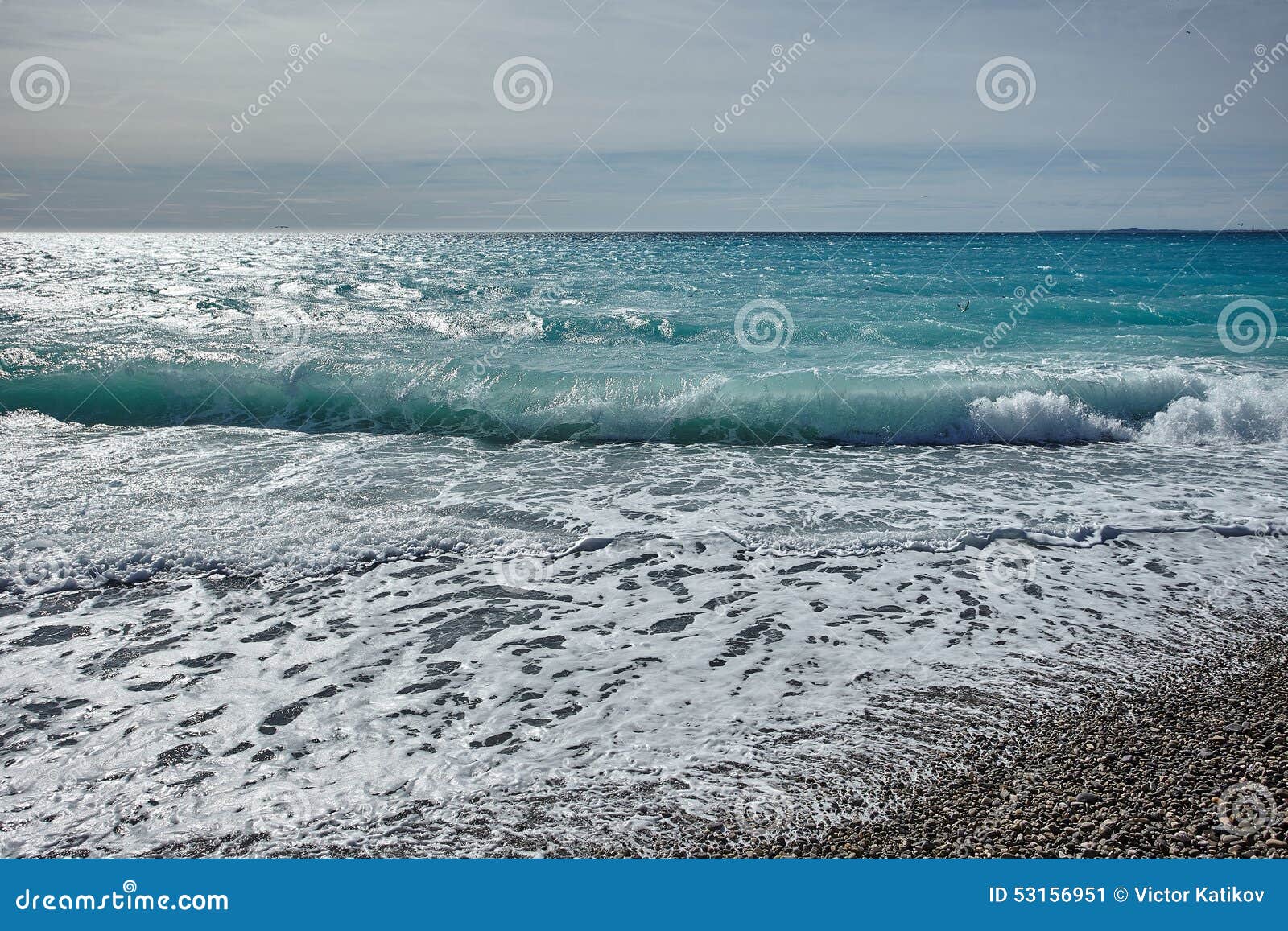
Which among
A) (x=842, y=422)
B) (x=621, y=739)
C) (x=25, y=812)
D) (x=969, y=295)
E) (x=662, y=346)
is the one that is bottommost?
(x=25, y=812)

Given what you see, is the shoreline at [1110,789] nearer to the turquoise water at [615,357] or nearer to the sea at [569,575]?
the sea at [569,575]

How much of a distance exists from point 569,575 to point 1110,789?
4.01 m

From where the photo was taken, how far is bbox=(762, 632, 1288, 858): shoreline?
3279mm

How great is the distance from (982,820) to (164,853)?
359 cm

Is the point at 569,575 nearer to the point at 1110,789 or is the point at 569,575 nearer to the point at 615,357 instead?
the point at 1110,789

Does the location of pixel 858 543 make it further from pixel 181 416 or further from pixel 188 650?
pixel 181 416

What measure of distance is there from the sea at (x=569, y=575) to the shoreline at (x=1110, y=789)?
6.0 inches

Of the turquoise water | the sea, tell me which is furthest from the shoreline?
the turquoise water

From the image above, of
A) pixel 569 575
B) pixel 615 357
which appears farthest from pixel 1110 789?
pixel 615 357

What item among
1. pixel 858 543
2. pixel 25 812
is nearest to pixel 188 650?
pixel 25 812

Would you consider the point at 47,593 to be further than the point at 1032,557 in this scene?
No

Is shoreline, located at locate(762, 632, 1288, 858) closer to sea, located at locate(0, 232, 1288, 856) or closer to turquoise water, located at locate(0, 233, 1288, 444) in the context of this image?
sea, located at locate(0, 232, 1288, 856)

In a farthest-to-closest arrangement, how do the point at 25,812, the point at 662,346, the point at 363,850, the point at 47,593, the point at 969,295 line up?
the point at 969,295
the point at 662,346
the point at 47,593
the point at 25,812
the point at 363,850

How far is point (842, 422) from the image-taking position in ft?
39.7
